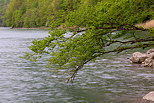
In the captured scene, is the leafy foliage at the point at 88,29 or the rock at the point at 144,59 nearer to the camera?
the leafy foliage at the point at 88,29

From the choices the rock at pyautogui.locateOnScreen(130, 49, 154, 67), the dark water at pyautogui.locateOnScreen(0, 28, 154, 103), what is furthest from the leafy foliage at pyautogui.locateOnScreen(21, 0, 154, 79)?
the rock at pyautogui.locateOnScreen(130, 49, 154, 67)

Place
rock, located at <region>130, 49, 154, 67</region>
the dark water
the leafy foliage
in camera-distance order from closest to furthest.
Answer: the leafy foliage → the dark water → rock, located at <region>130, 49, 154, 67</region>

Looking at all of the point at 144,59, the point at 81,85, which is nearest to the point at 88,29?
the point at 81,85

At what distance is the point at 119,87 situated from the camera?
19.6m

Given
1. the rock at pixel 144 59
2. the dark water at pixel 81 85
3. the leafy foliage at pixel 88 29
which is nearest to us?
the leafy foliage at pixel 88 29

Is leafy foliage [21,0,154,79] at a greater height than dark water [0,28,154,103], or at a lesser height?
greater

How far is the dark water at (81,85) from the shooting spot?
688 inches

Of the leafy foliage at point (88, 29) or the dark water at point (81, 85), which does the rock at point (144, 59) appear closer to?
the dark water at point (81, 85)

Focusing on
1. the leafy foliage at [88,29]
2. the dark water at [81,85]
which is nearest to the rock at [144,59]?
the dark water at [81,85]

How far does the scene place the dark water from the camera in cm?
1747

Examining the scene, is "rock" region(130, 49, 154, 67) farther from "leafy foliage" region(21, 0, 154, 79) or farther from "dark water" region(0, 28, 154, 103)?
"leafy foliage" region(21, 0, 154, 79)

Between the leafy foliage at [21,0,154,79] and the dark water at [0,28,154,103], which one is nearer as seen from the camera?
the leafy foliage at [21,0,154,79]

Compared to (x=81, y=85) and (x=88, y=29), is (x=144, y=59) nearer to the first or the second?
(x=81, y=85)

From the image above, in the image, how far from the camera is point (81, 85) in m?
20.5
